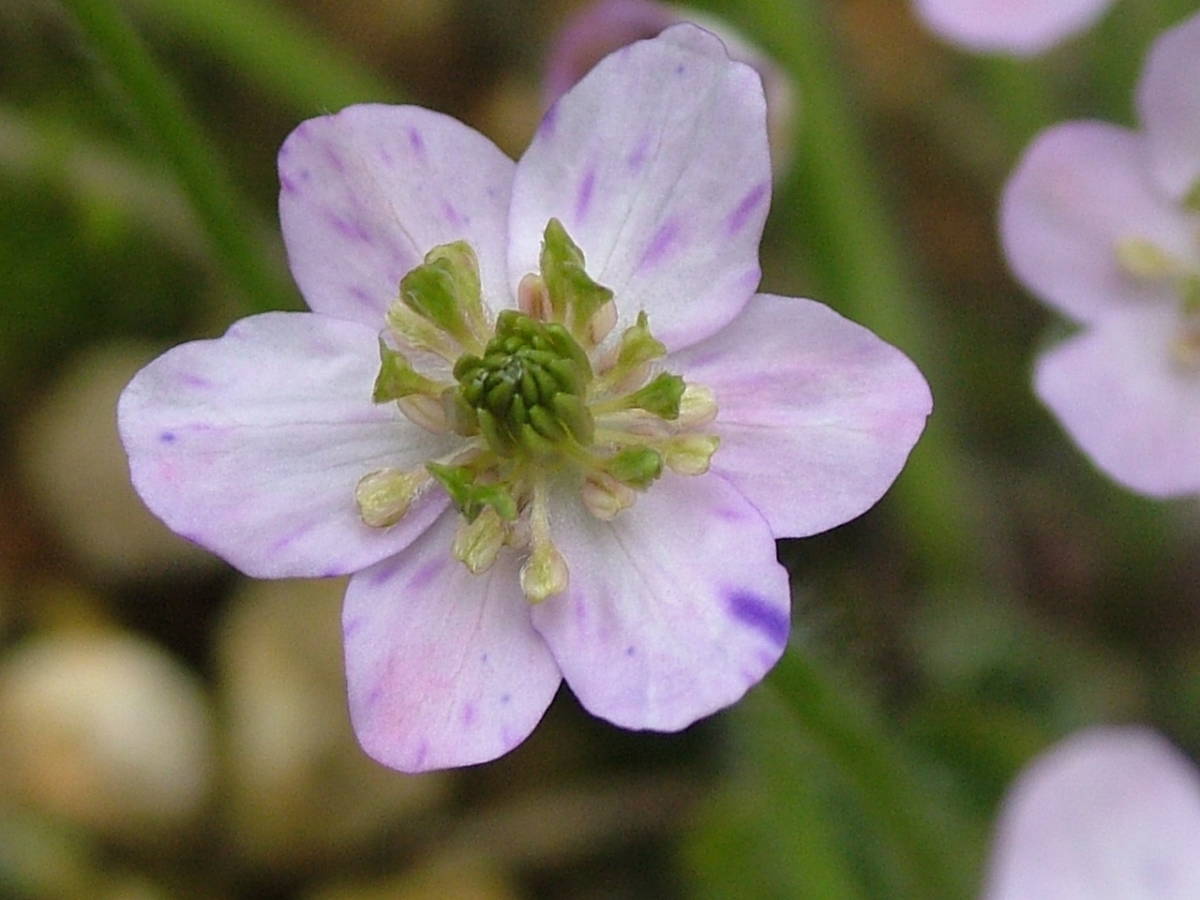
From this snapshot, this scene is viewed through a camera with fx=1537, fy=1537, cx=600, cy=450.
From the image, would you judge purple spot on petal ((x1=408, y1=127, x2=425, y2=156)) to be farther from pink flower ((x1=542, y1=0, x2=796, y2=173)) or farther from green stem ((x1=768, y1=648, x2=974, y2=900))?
green stem ((x1=768, y1=648, x2=974, y2=900))

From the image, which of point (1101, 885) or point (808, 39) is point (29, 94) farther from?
point (1101, 885)

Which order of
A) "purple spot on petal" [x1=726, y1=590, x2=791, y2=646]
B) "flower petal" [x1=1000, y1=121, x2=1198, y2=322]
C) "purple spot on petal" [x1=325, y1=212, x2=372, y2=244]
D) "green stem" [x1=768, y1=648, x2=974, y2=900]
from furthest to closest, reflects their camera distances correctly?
"flower petal" [x1=1000, y1=121, x2=1198, y2=322]
"green stem" [x1=768, y1=648, x2=974, y2=900]
"purple spot on petal" [x1=325, y1=212, x2=372, y2=244]
"purple spot on petal" [x1=726, y1=590, x2=791, y2=646]

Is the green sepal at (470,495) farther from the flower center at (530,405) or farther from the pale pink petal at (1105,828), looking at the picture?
the pale pink petal at (1105,828)

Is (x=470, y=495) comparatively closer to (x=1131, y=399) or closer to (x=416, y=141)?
(x=416, y=141)

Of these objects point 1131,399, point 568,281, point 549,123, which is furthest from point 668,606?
point 1131,399

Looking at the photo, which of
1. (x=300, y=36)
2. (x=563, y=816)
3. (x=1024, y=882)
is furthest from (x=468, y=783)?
(x=300, y=36)

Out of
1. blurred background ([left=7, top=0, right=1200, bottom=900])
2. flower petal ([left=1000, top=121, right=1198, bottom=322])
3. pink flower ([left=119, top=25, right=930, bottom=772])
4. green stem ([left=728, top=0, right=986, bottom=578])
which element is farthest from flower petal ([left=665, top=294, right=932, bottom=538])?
green stem ([left=728, top=0, right=986, bottom=578])
